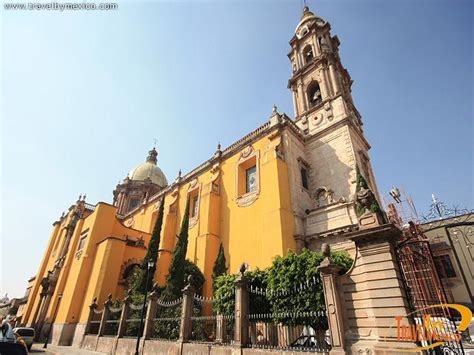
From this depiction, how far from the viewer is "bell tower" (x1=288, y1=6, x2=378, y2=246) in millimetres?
15594

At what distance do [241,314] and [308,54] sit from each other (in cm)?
2421

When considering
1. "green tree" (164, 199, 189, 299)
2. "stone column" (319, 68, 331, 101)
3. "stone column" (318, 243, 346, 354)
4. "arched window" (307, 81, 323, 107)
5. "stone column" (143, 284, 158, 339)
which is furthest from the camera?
"arched window" (307, 81, 323, 107)

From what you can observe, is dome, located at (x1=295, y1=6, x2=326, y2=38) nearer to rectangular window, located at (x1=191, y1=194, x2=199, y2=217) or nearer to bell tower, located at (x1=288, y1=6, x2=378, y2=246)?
bell tower, located at (x1=288, y1=6, x2=378, y2=246)

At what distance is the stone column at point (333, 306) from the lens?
5.77 meters

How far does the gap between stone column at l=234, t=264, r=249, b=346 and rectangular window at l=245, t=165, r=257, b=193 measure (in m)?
10.4

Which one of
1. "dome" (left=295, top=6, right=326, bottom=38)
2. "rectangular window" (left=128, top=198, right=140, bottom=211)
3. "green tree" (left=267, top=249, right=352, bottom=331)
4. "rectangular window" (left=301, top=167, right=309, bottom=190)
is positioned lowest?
"green tree" (left=267, top=249, right=352, bottom=331)

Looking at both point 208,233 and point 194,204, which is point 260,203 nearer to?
point 208,233

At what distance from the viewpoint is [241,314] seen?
7.96 meters

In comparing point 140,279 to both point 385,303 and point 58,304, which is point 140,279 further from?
point 385,303

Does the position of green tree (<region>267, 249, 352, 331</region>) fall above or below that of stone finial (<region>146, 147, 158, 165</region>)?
below

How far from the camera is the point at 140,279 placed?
16172 mm

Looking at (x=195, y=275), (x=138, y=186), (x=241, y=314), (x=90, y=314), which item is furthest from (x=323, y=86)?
(x=138, y=186)

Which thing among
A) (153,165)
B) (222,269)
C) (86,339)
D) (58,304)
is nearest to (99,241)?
(58,304)

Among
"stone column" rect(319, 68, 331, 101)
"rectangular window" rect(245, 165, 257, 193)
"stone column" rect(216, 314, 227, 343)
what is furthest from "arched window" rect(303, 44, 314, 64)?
"stone column" rect(216, 314, 227, 343)
